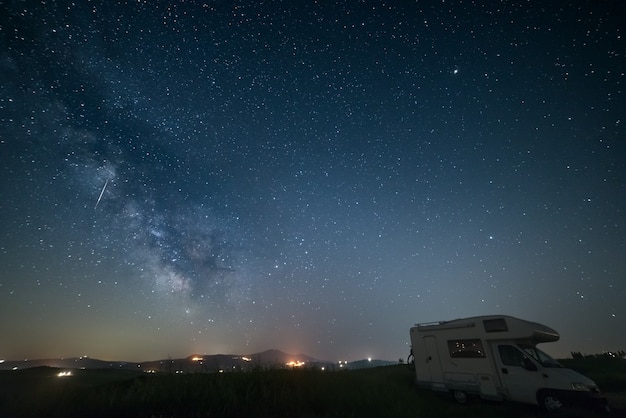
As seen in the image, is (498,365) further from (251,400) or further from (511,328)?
(251,400)

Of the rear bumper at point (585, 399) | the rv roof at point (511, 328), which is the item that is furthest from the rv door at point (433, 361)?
the rear bumper at point (585, 399)

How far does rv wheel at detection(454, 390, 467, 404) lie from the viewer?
11.8 m

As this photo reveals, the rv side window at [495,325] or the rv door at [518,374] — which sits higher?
the rv side window at [495,325]

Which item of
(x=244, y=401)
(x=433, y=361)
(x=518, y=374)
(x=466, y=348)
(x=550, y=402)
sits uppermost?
(x=466, y=348)

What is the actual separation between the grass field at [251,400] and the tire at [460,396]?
0.27 m

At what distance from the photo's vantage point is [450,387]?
40.3 feet

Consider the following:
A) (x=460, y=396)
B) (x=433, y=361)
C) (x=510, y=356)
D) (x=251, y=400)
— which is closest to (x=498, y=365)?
(x=510, y=356)

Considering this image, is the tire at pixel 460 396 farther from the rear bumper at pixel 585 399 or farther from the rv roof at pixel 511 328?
the rear bumper at pixel 585 399

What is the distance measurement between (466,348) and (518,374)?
6.37ft

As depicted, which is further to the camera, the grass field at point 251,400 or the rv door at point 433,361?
the rv door at point 433,361

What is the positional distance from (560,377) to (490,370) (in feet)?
7.18

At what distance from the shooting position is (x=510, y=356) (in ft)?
36.4

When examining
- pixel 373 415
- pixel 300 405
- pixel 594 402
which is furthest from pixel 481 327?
pixel 300 405

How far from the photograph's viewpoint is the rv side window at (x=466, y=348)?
1190 centimetres
